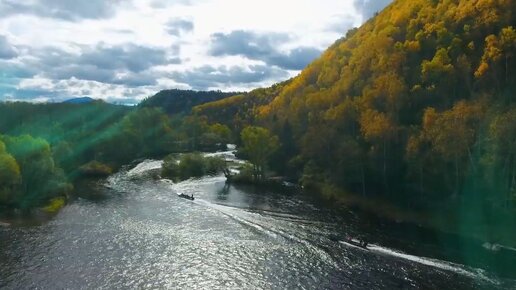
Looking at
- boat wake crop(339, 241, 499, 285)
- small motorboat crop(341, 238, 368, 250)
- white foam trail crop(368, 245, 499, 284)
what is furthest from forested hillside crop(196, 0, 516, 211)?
small motorboat crop(341, 238, 368, 250)

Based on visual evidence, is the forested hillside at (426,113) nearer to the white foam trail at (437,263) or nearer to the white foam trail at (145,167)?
the white foam trail at (437,263)

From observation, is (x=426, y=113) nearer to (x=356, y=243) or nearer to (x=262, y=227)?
(x=356, y=243)

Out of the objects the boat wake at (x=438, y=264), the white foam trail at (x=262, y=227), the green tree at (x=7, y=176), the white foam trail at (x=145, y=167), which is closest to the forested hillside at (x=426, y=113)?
the boat wake at (x=438, y=264)

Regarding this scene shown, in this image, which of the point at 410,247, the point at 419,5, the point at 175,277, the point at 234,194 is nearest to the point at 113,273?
the point at 175,277

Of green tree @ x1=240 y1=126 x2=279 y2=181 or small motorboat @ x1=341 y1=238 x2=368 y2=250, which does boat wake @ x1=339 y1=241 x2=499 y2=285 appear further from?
green tree @ x1=240 y1=126 x2=279 y2=181

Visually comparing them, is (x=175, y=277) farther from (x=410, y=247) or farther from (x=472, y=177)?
(x=472, y=177)

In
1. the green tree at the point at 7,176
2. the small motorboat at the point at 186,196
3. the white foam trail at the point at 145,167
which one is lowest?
the small motorboat at the point at 186,196
